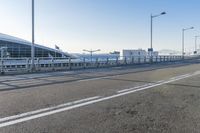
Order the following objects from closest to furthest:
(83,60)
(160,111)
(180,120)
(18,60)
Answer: (180,120) < (160,111) < (18,60) < (83,60)

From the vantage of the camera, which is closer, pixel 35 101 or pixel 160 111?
pixel 160 111

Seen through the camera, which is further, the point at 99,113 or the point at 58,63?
the point at 58,63

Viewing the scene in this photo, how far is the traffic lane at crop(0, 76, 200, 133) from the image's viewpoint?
592 centimetres

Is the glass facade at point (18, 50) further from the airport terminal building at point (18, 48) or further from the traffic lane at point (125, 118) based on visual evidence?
the traffic lane at point (125, 118)

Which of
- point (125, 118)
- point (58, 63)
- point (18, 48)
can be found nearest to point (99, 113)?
point (125, 118)

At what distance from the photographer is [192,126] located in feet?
20.5

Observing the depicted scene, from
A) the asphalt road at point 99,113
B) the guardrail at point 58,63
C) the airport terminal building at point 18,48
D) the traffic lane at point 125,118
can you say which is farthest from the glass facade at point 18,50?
the traffic lane at point 125,118

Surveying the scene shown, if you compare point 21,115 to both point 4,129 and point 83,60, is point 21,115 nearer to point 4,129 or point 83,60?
point 4,129

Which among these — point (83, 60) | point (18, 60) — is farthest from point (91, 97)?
point (83, 60)

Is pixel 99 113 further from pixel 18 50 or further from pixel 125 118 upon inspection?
pixel 18 50

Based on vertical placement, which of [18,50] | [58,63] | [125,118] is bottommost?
[125,118]

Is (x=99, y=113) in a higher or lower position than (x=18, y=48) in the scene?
lower

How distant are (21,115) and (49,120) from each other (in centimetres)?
82

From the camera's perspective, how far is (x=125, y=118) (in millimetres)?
6867
